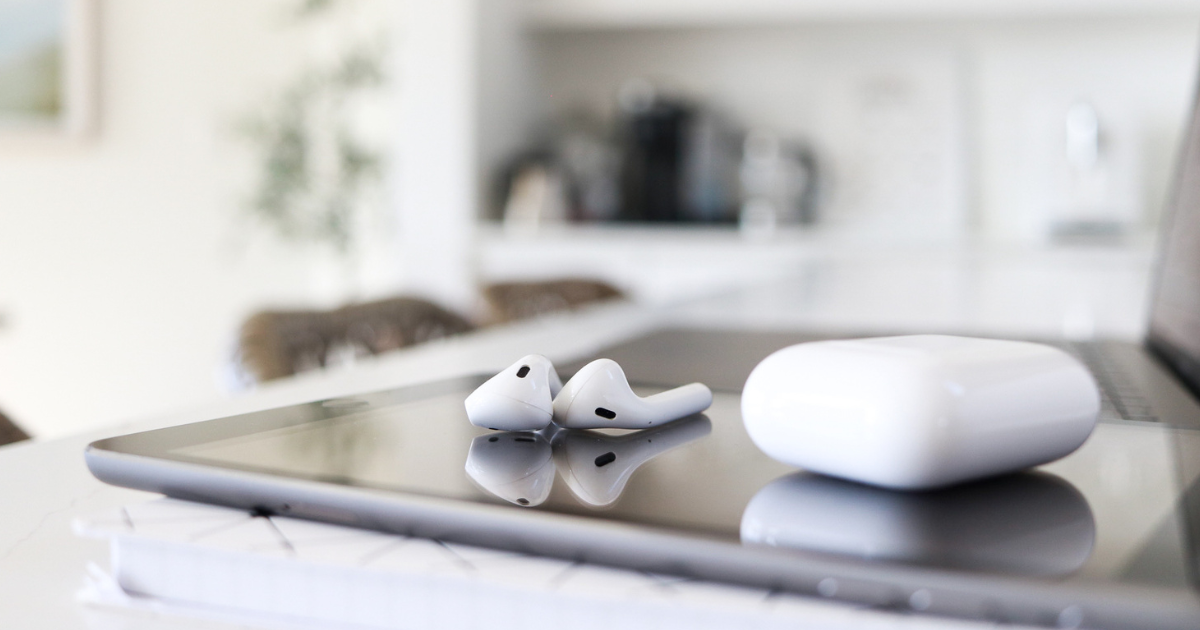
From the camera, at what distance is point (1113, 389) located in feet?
1.94

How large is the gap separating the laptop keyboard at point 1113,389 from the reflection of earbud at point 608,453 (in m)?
0.18

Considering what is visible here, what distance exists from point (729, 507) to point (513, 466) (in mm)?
79

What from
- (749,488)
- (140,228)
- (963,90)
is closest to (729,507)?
(749,488)

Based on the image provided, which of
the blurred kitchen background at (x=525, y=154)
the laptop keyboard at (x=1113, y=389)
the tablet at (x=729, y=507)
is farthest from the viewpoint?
the blurred kitchen background at (x=525, y=154)

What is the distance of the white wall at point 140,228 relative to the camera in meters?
3.00

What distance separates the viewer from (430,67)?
3102 millimetres

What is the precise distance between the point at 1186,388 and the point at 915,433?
0.44 meters

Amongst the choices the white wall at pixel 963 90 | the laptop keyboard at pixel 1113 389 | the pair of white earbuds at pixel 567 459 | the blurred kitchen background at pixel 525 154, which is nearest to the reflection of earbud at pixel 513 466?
the pair of white earbuds at pixel 567 459

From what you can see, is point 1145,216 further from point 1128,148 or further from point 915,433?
point 915,433

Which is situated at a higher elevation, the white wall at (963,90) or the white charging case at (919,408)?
the white wall at (963,90)

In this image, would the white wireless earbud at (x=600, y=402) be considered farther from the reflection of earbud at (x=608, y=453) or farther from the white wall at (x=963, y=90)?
the white wall at (x=963, y=90)

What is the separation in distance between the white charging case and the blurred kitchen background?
247 centimetres

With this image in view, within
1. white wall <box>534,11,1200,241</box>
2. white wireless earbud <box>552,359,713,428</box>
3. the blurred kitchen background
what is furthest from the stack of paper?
white wall <box>534,11,1200,241</box>

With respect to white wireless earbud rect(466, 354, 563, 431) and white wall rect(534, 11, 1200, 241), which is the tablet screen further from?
white wall rect(534, 11, 1200, 241)
